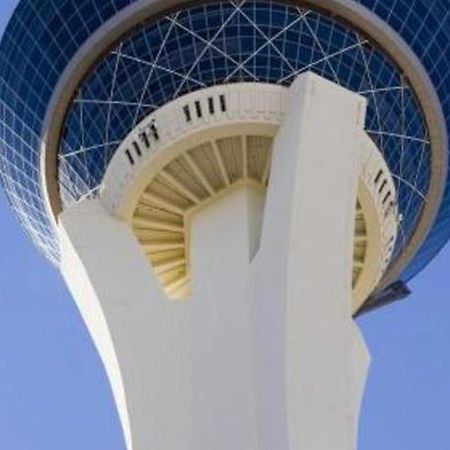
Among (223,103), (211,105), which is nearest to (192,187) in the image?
(211,105)

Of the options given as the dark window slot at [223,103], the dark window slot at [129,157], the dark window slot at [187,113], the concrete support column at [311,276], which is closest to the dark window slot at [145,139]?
the dark window slot at [129,157]

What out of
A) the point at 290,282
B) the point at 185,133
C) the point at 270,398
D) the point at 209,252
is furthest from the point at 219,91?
the point at 270,398

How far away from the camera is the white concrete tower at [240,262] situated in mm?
26172

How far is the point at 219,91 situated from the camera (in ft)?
101

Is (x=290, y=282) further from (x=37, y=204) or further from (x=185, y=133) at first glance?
(x=37, y=204)

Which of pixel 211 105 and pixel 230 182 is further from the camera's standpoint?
pixel 230 182

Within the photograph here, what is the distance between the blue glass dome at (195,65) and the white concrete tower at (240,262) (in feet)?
6.59

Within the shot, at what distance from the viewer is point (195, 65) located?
32281 millimetres

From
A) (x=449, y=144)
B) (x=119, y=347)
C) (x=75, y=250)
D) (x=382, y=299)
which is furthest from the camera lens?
(x=382, y=299)

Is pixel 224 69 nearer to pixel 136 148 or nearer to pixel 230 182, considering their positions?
pixel 230 182

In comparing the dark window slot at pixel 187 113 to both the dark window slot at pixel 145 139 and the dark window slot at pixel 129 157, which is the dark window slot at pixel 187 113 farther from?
the dark window slot at pixel 129 157

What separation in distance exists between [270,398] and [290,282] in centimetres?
253

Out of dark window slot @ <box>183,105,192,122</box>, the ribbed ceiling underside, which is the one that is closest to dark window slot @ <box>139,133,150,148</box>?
the ribbed ceiling underside

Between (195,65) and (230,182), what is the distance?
10.8ft
